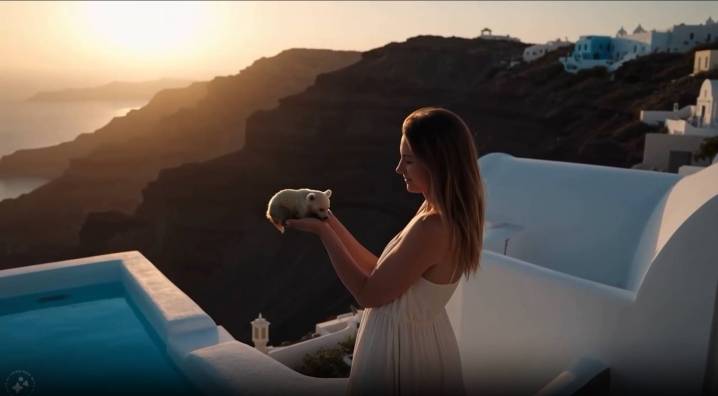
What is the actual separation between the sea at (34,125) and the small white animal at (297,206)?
973cm

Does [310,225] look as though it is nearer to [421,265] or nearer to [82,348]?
[421,265]

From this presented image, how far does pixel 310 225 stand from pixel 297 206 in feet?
0.48

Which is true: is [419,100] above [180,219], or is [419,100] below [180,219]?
above

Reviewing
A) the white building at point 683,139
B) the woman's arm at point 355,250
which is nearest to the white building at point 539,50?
the white building at point 683,139

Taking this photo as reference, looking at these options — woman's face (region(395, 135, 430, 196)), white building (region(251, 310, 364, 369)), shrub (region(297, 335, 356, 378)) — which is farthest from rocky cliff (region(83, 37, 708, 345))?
woman's face (region(395, 135, 430, 196))

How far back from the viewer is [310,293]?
2556cm

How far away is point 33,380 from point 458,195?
14.8 feet

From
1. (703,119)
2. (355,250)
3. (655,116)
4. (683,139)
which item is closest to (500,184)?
(355,250)

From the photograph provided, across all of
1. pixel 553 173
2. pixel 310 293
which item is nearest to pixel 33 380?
pixel 553 173

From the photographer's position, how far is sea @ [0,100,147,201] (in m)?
11.5

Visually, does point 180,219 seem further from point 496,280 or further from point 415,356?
point 415,356

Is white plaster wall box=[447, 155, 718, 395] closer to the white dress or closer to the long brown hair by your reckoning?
the white dress

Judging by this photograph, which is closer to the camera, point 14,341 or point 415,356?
point 415,356

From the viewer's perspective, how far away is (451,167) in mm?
2012
